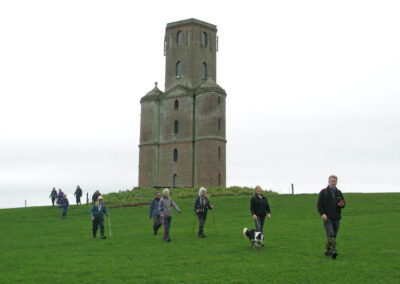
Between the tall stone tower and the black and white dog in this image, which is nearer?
the black and white dog

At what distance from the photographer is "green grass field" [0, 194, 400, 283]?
12.5 meters

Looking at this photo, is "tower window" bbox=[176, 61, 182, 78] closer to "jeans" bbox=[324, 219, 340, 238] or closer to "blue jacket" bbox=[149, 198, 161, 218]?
"blue jacket" bbox=[149, 198, 161, 218]

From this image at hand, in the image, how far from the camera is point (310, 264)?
13594mm

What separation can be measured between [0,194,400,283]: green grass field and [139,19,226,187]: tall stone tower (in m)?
28.4

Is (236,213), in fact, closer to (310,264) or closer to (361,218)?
(361,218)

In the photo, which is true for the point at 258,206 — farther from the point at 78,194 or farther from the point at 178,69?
the point at 178,69

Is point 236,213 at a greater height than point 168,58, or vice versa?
point 168,58

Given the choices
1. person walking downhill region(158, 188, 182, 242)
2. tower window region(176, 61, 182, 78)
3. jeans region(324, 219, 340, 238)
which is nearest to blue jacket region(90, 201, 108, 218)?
person walking downhill region(158, 188, 182, 242)

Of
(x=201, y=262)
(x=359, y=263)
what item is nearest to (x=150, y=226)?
(x=201, y=262)

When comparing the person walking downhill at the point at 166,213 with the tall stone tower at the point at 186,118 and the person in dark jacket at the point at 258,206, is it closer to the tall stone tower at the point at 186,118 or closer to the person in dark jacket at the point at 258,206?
the person in dark jacket at the point at 258,206

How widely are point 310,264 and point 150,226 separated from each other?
1350 cm

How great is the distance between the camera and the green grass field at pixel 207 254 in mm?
12523

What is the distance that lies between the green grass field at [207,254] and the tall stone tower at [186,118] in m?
28.4

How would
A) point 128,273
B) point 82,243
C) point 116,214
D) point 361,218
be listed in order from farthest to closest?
point 116,214
point 361,218
point 82,243
point 128,273
